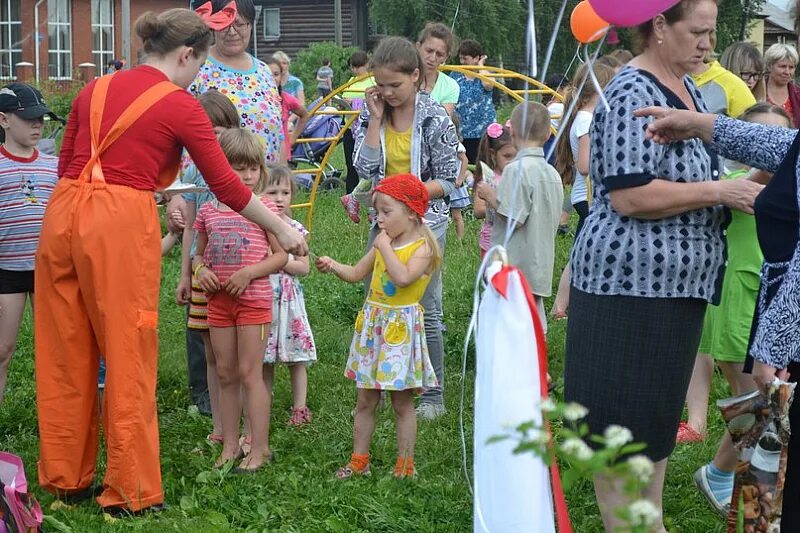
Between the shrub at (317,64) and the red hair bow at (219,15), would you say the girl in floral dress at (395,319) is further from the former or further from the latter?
the shrub at (317,64)

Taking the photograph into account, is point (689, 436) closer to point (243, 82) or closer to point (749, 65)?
point (243, 82)

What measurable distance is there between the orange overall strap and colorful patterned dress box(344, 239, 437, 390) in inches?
47.0

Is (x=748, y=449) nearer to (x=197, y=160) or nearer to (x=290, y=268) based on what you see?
(x=197, y=160)

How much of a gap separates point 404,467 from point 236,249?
120cm

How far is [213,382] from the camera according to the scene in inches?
210

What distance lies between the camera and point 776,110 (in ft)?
14.9

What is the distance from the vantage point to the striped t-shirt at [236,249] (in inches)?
191

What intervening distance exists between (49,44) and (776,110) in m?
30.0

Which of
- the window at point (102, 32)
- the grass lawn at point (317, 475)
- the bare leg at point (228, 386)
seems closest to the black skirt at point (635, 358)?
the grass lawn at point (317, 475)

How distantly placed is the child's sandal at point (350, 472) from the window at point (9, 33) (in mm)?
29023

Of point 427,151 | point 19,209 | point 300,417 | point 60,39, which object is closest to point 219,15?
point 427,151

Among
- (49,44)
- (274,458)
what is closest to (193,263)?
(274,458)


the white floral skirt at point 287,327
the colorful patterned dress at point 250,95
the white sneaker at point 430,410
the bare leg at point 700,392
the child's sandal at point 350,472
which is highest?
the colorful patterned dress at point 250,95

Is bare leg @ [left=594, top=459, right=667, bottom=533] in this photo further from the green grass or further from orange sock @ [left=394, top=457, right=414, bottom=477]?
orange sock @ [left=394, top=457, right=414, bottom=477]
